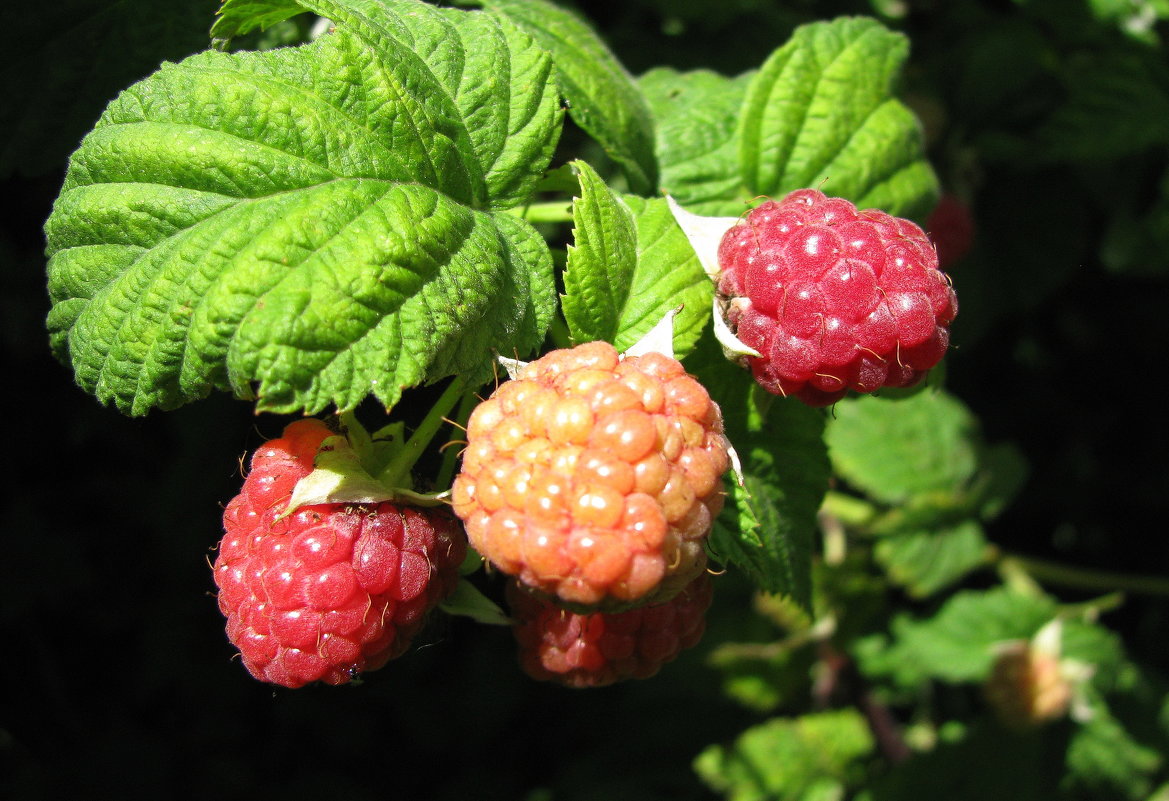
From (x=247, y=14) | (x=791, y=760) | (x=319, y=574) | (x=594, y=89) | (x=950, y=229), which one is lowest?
(x=791, y=760)

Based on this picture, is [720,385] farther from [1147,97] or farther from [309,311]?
[1147,97]

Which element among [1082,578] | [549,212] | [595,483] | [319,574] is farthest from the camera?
[1082,578]

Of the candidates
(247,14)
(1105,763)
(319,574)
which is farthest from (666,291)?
(1105,763)

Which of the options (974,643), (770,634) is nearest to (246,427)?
(770,634)

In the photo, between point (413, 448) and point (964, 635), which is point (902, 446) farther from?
point (413, 448)

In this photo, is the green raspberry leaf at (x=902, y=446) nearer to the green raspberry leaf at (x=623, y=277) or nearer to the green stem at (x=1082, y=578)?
the green stem at (x=1082, y=578)

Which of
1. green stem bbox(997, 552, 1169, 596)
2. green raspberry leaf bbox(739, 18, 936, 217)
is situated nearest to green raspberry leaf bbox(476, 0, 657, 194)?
green raspberry leaf bbox(739, 18, 936, 217)

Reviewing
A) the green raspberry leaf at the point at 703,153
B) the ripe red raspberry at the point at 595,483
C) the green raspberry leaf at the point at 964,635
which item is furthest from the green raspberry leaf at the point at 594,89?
the green raspberry leaf at the point at 964,635

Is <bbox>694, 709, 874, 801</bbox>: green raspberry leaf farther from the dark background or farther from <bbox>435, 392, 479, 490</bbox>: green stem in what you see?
<bbox>435, 392, 479, 490</bbox>: green stem

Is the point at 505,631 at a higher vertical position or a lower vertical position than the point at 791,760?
higher
